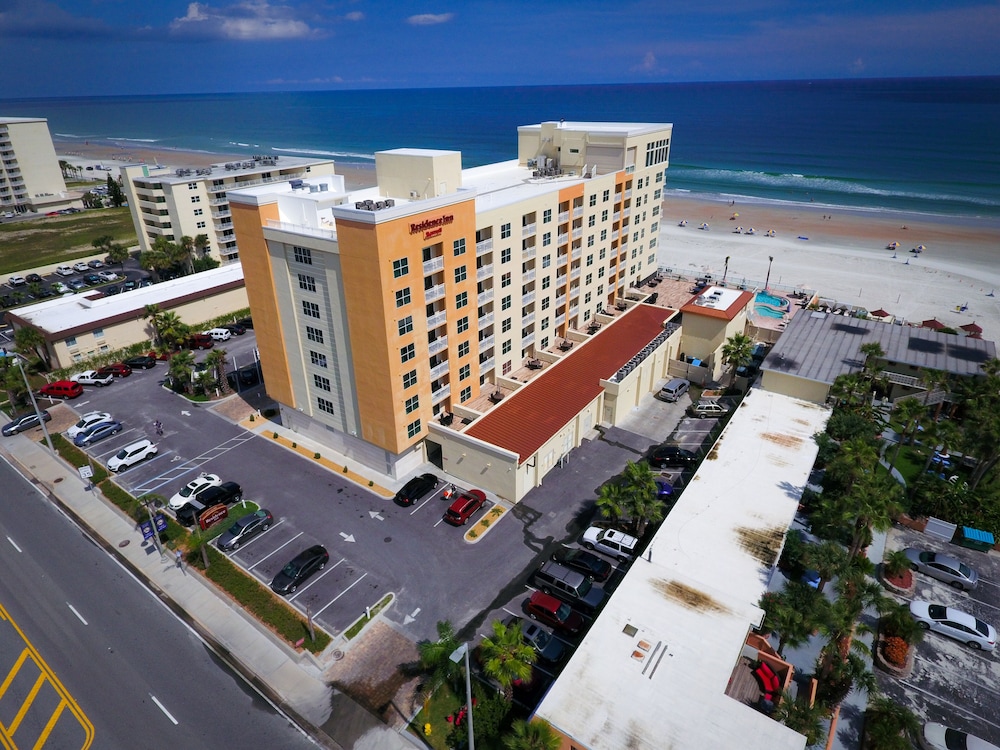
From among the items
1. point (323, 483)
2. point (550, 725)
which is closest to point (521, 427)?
point (323, 483)

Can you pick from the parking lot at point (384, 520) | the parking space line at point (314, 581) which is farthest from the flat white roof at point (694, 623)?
the parking space line at point (314, 581)

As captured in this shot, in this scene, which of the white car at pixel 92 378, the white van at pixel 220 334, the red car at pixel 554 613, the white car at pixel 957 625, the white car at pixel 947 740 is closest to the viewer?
the white car at pixel 947 740

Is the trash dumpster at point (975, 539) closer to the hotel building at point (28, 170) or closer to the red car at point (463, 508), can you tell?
the red car at point (463, 508)

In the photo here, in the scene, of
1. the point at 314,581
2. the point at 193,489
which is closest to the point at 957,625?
the point at 314,581

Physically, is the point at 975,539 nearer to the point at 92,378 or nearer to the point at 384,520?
the point at 384,520

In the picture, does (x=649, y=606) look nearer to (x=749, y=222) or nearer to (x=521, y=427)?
(x=521, y=427)

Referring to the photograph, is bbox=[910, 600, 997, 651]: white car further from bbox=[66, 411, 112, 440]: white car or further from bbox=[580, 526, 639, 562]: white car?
bbox=[66, 411, 112, 440]: white car
